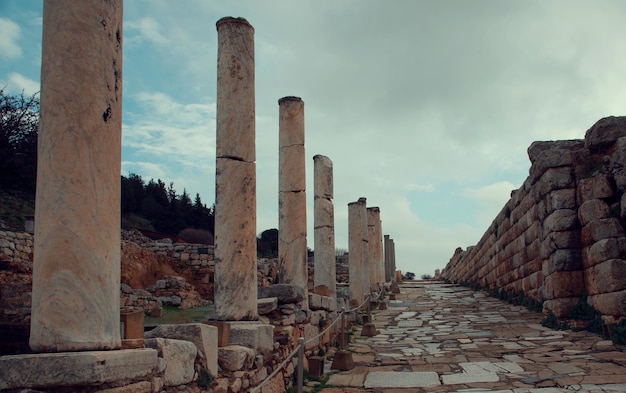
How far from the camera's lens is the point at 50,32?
4371 mm

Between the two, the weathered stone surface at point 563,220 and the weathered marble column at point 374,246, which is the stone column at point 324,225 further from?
the weathered marble column at point 374,246

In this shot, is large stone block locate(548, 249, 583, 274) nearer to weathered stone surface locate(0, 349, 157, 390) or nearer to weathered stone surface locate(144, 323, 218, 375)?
weathered stone surface locate(144, 323, 218, 375)

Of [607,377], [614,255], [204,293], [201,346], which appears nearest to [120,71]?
[201,346]

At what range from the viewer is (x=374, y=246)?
24281mm

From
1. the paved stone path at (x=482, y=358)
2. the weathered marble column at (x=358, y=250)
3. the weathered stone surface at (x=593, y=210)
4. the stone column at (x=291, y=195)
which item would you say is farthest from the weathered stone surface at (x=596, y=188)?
the weathered marble column at (x=358, y=250)

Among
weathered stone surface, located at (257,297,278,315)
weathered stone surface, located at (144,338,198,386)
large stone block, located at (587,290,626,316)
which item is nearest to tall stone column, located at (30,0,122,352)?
weathered stone surface, located at (144,338,198,386)

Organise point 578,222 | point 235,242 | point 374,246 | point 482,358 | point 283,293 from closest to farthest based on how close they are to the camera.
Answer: point 235,242 < point 283,293 < point 482,358 < point 578,222 < point 374,246

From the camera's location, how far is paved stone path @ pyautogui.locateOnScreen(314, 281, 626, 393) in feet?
25.8

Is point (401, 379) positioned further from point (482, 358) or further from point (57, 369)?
point (57, 369)

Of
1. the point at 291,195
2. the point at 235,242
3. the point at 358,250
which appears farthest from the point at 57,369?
the point at 358,250

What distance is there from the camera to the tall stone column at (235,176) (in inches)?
305

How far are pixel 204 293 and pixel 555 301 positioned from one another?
12994 mm

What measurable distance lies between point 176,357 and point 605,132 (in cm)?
1018

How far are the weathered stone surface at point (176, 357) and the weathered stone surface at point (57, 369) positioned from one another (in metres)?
0.76
